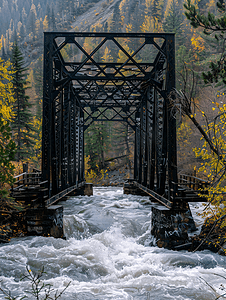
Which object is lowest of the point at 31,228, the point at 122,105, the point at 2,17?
the point at 31,228

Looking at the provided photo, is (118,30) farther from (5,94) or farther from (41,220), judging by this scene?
(41,220)

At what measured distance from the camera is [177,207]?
946 centimetres

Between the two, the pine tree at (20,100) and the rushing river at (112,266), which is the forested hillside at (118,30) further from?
the rushing river at (112,266)

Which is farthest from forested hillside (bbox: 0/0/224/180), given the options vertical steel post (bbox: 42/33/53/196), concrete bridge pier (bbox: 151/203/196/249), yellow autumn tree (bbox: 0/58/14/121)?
yellow autumn tree (bbox: 0/58/14/121)

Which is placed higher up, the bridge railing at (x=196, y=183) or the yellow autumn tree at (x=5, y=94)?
the yellow autumn tree at (x=5, y=94)

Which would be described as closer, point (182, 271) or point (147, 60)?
point (182, 271)

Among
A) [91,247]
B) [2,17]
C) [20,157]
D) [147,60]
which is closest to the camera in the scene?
[91,247]

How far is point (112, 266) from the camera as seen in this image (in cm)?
803

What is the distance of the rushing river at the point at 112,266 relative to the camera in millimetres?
6469

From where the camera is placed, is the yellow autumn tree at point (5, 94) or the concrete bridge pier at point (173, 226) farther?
the yellow autumn tree at point (5, 94)

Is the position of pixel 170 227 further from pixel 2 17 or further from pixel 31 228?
pixel 2 17

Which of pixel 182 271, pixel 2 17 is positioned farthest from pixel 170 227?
pixel 2 17

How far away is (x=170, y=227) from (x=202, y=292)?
3099 mm

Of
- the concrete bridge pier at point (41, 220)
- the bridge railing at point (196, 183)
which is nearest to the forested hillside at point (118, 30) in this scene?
the bridge railing at point (196, 183)
